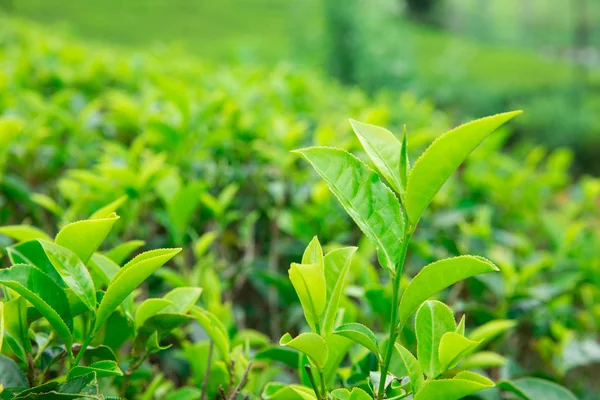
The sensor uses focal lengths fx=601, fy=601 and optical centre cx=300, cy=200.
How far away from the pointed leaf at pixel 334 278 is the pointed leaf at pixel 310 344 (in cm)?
6

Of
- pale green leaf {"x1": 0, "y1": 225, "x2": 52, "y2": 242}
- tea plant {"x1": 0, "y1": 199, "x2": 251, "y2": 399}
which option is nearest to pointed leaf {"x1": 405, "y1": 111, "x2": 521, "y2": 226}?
tea plant {"x1": 0, "y1": 199, "x2": 251, "y2": 399}

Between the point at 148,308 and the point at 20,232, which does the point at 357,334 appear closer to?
the point at 148,308

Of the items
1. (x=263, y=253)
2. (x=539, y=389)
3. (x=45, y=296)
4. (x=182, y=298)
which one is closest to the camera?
(x=45, y=296)

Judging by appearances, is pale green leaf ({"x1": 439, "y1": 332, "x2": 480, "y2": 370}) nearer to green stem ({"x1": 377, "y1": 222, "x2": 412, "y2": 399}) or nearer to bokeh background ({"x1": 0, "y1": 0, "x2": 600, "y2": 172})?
green stem ({"x1": 377, "y1": 222, "x2": 412, "y2": 399})

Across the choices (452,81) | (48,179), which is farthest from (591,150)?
(48,179)

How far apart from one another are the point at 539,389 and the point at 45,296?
878 millimetres

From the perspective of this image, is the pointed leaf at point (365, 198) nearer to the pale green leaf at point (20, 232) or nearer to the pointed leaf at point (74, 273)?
the pointed leaf at point (74, 273)

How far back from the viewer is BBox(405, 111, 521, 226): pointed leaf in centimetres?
74

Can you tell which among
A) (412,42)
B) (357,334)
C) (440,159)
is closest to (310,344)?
(357,334)

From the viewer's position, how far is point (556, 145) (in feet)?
33.4

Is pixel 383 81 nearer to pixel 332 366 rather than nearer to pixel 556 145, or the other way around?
pixel 556 145

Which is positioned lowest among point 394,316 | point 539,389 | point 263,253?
point 263,253

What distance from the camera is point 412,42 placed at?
12.4 meters

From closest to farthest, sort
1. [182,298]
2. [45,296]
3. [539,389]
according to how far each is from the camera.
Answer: [45,296], [182,298], [539,389]
